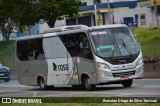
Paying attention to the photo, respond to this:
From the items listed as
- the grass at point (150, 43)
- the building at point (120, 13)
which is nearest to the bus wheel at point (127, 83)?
the grass at point (150, 43)

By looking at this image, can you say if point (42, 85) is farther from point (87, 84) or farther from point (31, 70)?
point (87, 84)

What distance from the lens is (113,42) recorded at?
77.9 ft

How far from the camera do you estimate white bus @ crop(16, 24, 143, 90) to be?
23391 mm

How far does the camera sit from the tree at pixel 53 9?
55.5 m

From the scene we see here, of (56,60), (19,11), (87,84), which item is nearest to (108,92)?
(87,84)

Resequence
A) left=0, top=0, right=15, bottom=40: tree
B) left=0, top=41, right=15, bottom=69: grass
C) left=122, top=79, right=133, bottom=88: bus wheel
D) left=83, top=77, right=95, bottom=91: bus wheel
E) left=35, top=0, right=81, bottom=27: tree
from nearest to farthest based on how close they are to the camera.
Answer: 1. left=83, top=77, right=95, bottom=91: bus wheel
2. left=122, top=79, right=133, bottom=88: bus wheel
3. left=0, top=41, right=15, bottom=69: grass
4. left=0, top=0, right=15, bottom=40: tree
5. left=35, top=0, right=81, bottom=27: tree

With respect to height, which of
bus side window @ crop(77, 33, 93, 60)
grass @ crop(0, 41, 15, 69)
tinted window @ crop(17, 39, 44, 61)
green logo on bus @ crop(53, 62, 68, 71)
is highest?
bus side window @ crop(77, 33, 93, 60)

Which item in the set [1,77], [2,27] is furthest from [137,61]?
[2,27]

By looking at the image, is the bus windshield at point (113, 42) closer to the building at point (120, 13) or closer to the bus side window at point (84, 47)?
the bus side window at point (84, 47)

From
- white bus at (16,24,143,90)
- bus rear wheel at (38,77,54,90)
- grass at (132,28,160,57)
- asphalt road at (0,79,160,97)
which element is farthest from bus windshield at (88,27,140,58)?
grass at (132,28,160,57)

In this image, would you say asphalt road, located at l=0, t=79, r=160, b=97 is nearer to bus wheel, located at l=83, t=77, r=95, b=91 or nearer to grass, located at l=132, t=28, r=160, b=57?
bus wheel, located at l=83, t=77, r=95, b=91

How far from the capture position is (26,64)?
2925 cm

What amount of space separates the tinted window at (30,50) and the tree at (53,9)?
25.3m

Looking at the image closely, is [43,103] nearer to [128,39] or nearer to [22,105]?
[22,105]
